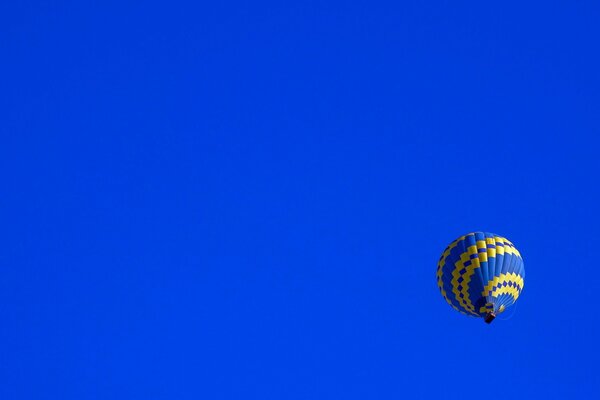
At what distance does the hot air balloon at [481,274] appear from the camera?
1780 inches

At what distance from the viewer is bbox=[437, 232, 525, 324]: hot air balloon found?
4522 cm

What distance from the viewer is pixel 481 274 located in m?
45.3

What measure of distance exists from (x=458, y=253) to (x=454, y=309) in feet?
7.15

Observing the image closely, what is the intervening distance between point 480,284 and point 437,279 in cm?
263

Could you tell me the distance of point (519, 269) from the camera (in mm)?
46656

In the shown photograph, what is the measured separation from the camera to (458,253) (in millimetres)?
46281

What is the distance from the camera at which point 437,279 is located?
47.4m

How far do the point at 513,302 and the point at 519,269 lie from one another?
51.2 inches

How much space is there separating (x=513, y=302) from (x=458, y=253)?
273 centimetres

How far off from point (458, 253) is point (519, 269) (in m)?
2.44

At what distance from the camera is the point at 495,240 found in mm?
46625

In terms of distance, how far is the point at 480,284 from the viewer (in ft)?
148

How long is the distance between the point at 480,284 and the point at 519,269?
2295 millimetres
